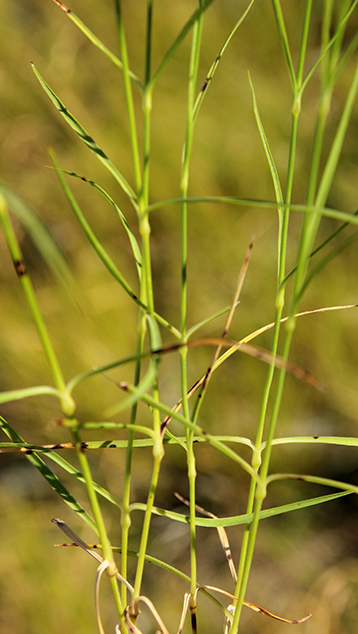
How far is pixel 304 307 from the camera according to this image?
52cm

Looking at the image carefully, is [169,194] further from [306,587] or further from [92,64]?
[306,587]

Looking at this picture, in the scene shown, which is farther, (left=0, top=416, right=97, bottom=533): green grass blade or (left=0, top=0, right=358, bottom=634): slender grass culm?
(left=0, top=0, right=358, bottom=634): slender grass culm

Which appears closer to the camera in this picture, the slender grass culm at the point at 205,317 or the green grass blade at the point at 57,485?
the green grass blade at the point at 57,485

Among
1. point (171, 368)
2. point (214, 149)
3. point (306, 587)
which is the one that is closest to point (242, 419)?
point (171, 368)

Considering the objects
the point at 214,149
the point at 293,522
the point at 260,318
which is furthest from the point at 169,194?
the point at 293,522

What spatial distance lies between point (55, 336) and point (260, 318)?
0.78 ft

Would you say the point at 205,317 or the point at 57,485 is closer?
the point at 57,485

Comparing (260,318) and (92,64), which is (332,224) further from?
(92,64)

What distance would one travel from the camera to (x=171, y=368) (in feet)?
1.73

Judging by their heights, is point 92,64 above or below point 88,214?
above

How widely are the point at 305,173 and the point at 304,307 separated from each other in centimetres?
16

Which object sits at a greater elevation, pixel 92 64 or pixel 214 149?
pixel 92 64

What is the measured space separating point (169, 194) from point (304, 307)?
21cm

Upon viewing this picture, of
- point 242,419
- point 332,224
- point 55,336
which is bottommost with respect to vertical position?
point 242,419
